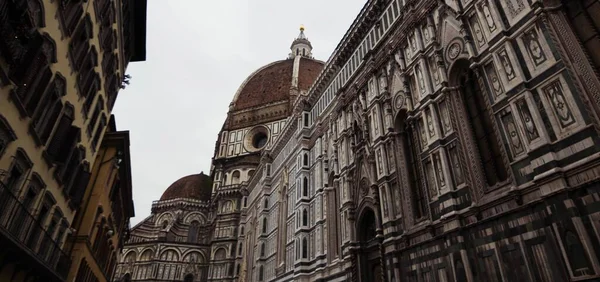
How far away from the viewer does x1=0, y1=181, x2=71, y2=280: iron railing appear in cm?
884

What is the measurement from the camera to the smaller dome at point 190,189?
64.6 meters

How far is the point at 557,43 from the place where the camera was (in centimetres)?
1005

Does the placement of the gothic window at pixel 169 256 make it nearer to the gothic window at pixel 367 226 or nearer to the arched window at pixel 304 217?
the arched window at pixel 304 217

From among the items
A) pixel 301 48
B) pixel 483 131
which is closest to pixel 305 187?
pixel 483 131

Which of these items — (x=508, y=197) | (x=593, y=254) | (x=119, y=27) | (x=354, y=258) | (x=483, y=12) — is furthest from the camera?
(x=354, y=258)

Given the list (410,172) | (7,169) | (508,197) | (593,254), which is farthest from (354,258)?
(7,169)

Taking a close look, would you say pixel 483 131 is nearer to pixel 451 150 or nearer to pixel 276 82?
pixel 451 150

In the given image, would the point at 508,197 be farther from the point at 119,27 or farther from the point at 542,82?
the point at 119,27

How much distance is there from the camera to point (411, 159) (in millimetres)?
16594

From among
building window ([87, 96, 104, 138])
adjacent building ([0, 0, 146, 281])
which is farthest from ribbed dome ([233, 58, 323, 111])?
adjacent building ([0, 0, 146, 281])

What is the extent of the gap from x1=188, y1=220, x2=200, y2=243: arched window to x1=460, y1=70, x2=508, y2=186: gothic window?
5462cm

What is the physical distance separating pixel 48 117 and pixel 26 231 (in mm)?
3766

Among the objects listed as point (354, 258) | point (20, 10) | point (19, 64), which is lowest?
point (354, 258)

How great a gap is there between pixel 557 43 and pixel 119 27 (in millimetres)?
18844
